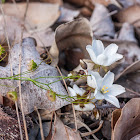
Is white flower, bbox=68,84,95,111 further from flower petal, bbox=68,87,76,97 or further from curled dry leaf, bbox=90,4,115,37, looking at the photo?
curled dry leaf, bbox=90,4,115,37

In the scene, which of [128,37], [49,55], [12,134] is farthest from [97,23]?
[12,134]

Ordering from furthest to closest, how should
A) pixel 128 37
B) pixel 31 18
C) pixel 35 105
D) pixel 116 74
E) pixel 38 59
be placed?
pixel 31 18 → pixel 128 37 → pixel 116 74 → pixel 38 59 → pixel 35 105

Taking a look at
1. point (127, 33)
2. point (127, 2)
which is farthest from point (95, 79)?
point (127, 2)

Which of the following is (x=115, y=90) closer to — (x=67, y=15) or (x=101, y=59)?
(x=101, y=59)

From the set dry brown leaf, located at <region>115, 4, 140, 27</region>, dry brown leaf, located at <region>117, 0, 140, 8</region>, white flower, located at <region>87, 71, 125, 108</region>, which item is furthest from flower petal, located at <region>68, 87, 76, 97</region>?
dry brown leaf, located at <region>117, 0, 140, 8</region>

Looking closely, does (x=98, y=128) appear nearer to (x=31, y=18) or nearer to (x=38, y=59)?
(x=38, y=59)

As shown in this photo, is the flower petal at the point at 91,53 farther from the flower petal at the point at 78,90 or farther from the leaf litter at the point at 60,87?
the flower petal at the point at 78,90
